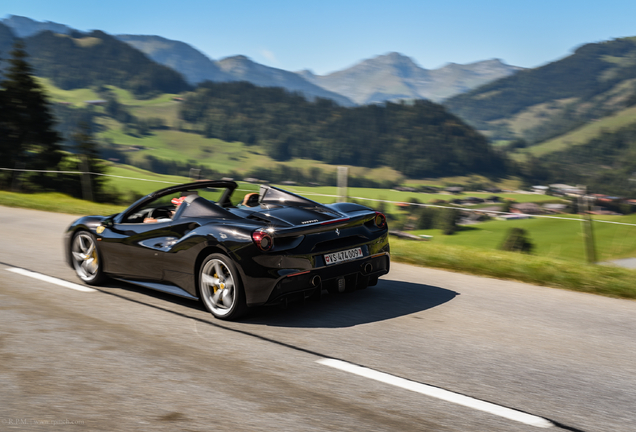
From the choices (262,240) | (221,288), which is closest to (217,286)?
(221,288)

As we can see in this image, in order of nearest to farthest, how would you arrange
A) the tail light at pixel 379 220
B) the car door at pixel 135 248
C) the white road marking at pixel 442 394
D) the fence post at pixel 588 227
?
the white road marking at pixel 442 394, the car door at pixel 135 248, the tail light at pixel 379 220, the fence post at pixel 588 227

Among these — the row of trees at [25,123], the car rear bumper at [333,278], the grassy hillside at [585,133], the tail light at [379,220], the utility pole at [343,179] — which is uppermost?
the grassy hillside at [585,133]

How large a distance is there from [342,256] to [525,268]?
3174 millimetres

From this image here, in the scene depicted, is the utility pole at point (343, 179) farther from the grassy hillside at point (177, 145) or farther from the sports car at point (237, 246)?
the grassy hillside at point (177, 145)

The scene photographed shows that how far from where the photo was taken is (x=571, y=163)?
145m

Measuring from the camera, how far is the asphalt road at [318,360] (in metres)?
3.23

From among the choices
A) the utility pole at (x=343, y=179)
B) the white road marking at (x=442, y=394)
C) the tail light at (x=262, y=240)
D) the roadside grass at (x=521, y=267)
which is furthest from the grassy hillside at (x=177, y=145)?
the white road marking at (x=442, y=394)

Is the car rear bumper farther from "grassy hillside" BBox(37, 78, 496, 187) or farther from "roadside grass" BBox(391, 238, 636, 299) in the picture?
"grassy hillside" BBox(37, 78, 496, 187)

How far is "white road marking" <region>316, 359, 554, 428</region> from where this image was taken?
3.19m

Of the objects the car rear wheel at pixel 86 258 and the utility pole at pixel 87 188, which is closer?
the car rear wheel at pixel 86 258

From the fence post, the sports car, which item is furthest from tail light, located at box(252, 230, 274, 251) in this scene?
the fence post

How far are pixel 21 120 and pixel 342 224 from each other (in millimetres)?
55141

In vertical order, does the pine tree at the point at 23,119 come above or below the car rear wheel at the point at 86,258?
above

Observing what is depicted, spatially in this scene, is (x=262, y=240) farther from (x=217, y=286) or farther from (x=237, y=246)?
(x=217, y=286)
